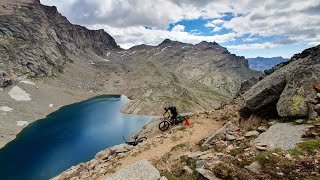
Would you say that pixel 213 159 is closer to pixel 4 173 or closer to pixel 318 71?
pixel 318 71

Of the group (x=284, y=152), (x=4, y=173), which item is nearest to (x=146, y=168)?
(x=284, y=152)

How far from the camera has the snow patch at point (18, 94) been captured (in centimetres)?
16231

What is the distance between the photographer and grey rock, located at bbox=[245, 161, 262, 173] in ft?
38.9

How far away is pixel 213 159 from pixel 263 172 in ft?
9.62

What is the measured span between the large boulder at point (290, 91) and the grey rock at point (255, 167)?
603 cm

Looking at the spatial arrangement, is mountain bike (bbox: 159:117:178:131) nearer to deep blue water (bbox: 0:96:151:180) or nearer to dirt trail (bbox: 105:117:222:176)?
dirt trail (bbox: 105:117:222:176)

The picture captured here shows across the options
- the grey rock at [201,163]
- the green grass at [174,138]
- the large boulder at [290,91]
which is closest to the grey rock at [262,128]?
the large boulder at [290,91]

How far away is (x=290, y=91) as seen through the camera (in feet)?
58.7

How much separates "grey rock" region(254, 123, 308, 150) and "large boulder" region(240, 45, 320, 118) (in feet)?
4.70

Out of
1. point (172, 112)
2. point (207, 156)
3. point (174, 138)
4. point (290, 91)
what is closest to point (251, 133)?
point (290, 91)

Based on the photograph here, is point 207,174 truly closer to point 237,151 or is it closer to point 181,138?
point 237,151

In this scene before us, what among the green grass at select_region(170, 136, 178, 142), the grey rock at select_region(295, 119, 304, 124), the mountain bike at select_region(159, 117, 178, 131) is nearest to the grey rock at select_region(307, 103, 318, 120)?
the grey rock at select_region(295, 119, 304, 124)

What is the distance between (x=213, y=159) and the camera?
1394 cm

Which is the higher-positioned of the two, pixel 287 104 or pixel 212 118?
pixel 287 104
